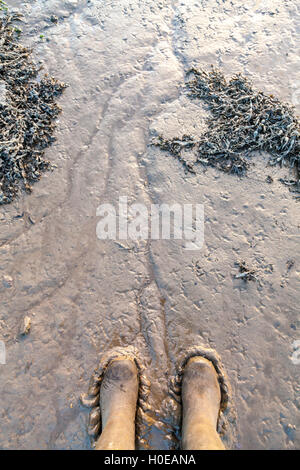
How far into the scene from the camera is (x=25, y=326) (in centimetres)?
225

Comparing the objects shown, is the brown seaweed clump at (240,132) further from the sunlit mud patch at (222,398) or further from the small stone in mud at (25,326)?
the small stone in mud at (25,326)

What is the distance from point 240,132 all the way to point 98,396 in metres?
2.72

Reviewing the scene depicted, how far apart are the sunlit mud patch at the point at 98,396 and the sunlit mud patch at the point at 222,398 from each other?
0.17 m

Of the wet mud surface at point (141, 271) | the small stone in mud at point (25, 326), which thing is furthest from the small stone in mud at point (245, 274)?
the small stone in mud at point (25, 326)

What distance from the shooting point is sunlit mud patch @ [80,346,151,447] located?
1958 millimetres

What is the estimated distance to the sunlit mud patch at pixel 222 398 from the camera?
1.97 meters

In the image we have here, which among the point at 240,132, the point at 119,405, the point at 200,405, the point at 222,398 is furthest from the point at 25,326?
the point at 240,132

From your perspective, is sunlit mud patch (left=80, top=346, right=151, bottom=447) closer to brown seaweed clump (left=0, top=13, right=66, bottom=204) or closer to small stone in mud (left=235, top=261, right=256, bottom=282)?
small stone in mud (left=235, top=261, right=256, bottom=282)

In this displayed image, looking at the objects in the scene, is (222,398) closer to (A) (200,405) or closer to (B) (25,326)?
(A) (200,405)

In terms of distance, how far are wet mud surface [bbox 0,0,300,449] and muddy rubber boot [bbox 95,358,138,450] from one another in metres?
0.14

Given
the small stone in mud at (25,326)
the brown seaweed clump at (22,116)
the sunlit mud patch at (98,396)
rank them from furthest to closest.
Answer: the brown seaweed clump at (22,116), the small stone in mud at (25,326), the sunlit mud patch at (98,396)

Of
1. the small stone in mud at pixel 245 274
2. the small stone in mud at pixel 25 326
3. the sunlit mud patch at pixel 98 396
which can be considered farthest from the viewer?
the small stone in mud at pixel 245 274

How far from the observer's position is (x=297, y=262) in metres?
2.55

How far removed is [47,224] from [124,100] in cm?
172
